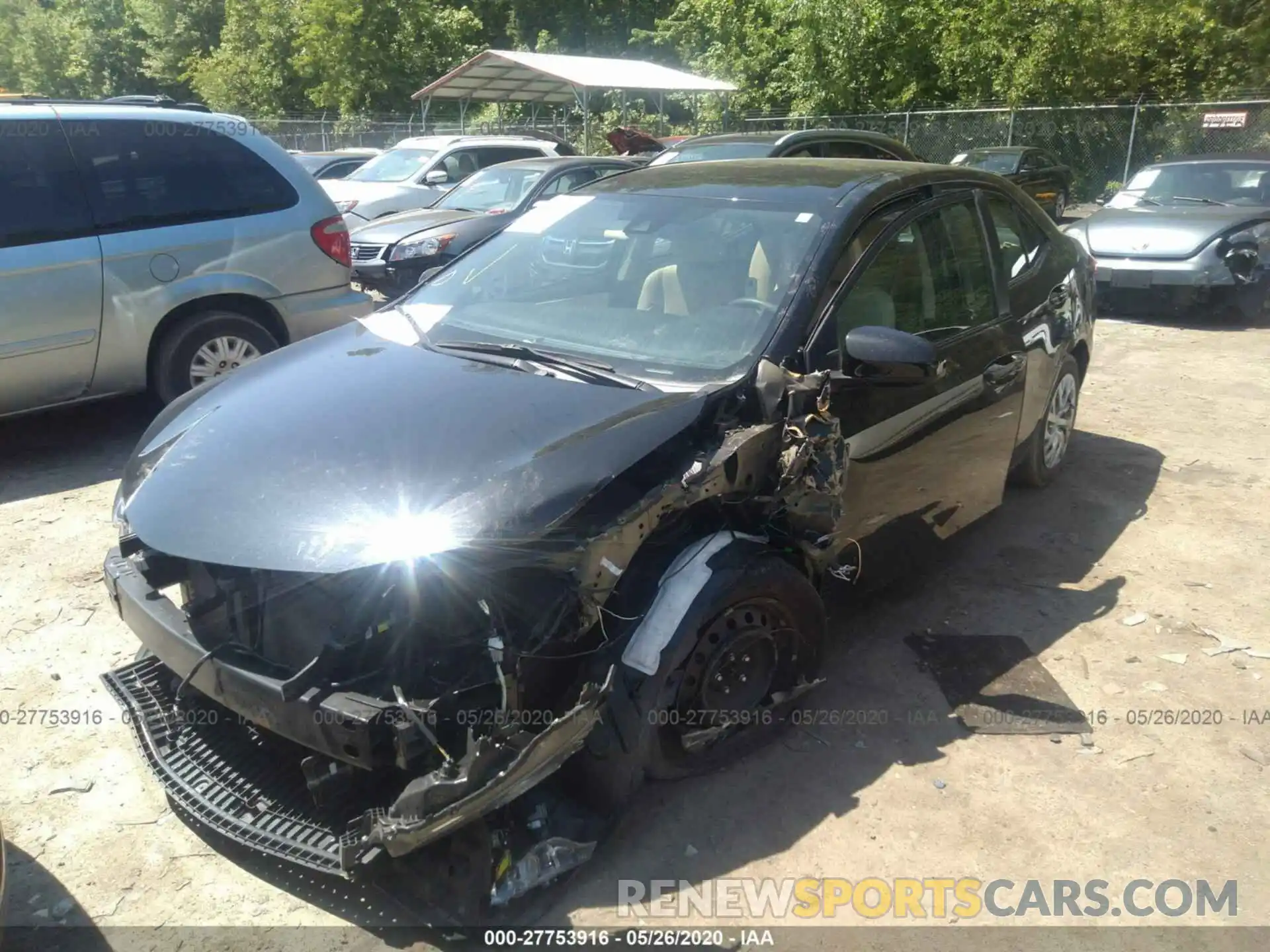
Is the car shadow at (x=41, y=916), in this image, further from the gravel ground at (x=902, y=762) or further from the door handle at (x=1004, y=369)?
the door handle at (x=1004, y=369)

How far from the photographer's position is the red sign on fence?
18.9m

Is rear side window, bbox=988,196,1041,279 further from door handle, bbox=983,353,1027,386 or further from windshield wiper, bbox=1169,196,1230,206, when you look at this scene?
windshield wiper, bbox=1169,196,1230,206

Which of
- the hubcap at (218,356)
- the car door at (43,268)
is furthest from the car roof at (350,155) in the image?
the car door at (43,268)

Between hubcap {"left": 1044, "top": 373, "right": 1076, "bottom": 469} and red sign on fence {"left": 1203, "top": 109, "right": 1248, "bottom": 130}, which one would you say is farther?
red sign on fence {"left": 1203, "top": 109, "right": 1248, "bottom": 130}

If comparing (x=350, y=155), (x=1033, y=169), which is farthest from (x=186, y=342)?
(x=1033, y=169)

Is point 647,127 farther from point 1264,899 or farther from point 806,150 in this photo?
point 1264,899

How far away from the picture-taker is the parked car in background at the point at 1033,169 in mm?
18141

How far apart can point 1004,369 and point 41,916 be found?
12.6 ft

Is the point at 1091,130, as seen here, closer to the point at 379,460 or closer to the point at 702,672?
the point at 702,672

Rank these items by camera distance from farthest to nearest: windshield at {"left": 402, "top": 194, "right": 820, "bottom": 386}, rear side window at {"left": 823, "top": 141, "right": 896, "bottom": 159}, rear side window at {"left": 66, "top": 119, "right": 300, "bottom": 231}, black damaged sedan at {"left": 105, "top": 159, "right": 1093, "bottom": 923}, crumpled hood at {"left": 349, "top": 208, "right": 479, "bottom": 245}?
crumpled hood at {"left": 349, "top": 208, "right": 479, "bottom": 245} → rear side window at {"left": 823, "top": 141, "right": 896, "bottom": 159} → rear side window at {"left": 66, "top": 119, "right": 300, "bottom": 231} → windshield at {"left": 402, "top": 194, "right": 820, "bottom": 386} → black damaged sedan at {"left": 105, "top": 159, "right": 1093, "bottom": 923}

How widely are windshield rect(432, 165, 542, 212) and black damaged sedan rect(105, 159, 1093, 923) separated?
6957 mm

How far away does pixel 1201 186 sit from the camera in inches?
416

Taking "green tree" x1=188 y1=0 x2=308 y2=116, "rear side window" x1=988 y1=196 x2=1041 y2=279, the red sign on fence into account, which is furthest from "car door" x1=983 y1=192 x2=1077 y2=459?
"green tree" x1=188 y1=0 x2=308 y2=116

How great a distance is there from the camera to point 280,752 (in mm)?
2787
